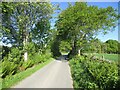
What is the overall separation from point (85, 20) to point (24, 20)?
13192 millimetres

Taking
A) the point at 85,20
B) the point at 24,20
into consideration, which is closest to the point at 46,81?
the point at 24,20

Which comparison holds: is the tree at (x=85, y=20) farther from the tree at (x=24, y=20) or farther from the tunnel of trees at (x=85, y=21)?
the tree at (x=24, y=20)

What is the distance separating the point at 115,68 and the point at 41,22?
63.6 feet

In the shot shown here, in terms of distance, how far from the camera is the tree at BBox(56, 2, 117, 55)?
34.7 meters

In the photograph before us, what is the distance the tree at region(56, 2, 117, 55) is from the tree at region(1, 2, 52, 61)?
26.2ft

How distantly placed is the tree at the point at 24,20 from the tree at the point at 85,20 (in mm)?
7984

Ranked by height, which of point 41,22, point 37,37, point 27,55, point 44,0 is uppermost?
point 44,0

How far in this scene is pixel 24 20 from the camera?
2456 cm

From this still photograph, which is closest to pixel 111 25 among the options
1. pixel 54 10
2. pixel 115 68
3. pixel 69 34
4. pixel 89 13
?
pixel 89 13

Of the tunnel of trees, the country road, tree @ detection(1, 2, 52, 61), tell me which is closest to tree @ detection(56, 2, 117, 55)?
the tunnel of trees

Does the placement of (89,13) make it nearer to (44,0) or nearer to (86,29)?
(86,29)

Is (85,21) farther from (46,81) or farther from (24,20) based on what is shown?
(46,81)

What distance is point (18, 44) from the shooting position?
2719cm

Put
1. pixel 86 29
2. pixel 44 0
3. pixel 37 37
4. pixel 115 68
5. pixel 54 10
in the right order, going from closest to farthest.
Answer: pixel 115 68
pixel 44 0
pixel 54 10
pixel 37 37
pixel 86 29
